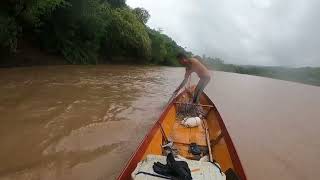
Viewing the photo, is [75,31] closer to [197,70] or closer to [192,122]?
[197,70]

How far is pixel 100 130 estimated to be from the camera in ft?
26.5

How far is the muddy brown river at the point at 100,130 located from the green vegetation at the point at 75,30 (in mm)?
3537

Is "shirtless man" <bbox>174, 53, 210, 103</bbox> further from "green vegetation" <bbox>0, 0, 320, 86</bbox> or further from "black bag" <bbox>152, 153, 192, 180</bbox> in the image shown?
"green vegetation" <bbox>0, 0, 320, 86</bbox>

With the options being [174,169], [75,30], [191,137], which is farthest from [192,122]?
[75,30]

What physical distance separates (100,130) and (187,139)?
2.23 m

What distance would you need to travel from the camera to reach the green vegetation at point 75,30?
16.5 m

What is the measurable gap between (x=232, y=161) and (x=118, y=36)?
25129mm

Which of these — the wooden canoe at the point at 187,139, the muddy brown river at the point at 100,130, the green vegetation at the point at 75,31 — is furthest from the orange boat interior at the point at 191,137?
the green vegetation at the point at 75,31

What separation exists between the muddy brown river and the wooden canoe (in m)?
0.80

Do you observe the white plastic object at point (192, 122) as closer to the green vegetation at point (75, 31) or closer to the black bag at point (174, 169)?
the black bag at point (174, 169)

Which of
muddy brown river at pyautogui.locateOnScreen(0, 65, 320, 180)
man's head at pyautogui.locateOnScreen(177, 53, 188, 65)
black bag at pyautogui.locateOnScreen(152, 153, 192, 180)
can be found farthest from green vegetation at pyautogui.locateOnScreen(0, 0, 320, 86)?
black bag at pyautogui.locateOnScreen(152, 153, 192, 180)

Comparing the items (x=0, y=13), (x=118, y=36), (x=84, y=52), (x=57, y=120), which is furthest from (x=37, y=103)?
(x=118, y=36)

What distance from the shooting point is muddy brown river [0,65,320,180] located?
19.8ft

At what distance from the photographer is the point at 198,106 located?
917cm
